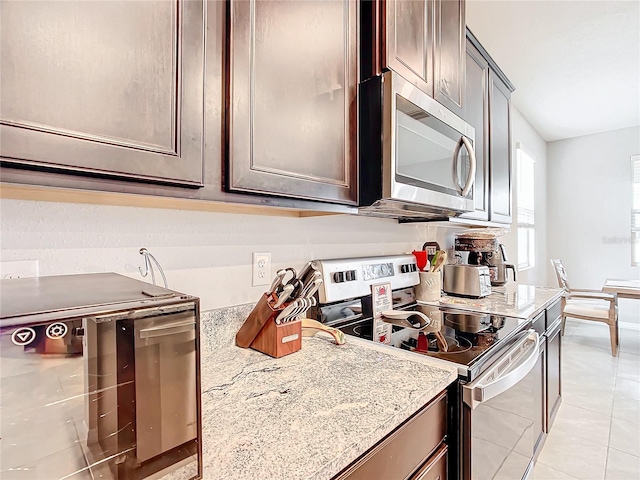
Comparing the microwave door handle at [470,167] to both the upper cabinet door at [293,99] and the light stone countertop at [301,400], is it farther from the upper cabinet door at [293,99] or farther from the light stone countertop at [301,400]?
the light stone countertop at [301,400]

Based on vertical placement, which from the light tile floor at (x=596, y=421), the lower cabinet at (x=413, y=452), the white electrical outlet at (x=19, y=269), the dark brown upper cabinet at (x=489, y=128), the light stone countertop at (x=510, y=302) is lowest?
the light tile floor at (x=596, y=421)

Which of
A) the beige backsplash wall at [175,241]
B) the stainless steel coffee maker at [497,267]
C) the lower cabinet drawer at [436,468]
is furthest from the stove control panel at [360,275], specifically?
the stainless steel coffee maker at [497,267]

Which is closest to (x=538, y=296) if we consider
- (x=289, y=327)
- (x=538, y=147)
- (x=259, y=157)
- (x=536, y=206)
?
(x=289, y=327)

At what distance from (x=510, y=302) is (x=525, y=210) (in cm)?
281

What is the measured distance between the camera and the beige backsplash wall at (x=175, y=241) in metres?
0.75

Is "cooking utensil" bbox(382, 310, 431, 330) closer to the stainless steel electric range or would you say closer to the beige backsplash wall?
the stainless steel electric range

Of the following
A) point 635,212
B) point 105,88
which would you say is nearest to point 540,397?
point 105,88

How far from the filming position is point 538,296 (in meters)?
1.99

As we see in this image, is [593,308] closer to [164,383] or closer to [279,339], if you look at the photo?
[279,339]

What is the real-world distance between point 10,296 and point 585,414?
10.3 ft

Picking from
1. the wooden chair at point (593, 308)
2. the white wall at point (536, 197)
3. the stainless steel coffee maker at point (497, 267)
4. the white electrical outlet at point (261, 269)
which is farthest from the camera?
the white wall at point (536, 197)

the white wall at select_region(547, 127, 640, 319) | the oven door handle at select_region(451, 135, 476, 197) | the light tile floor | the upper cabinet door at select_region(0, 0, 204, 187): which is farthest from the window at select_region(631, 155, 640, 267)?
the upper cabinet door at select_region(0, 0, 204, 187)

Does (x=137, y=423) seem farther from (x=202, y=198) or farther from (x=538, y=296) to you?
(x=538, y=296)

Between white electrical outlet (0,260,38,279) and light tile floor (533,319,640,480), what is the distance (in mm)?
2325
